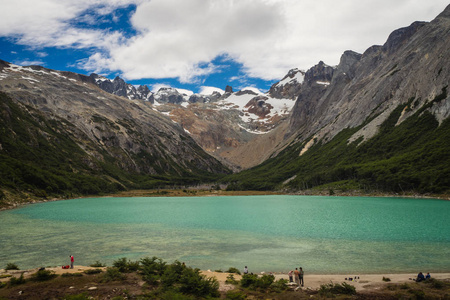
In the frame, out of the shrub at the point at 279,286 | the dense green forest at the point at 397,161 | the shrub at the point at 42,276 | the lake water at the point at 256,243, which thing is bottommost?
the lake water at the point at 256,243

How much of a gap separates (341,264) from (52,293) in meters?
29.0

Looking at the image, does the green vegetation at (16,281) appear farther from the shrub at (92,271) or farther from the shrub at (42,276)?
the shrub at (92,271)

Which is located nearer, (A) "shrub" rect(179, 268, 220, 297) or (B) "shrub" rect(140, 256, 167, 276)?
(A) "shrub" rect(179, 268, 220, 297)

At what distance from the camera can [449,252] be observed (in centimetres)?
3650

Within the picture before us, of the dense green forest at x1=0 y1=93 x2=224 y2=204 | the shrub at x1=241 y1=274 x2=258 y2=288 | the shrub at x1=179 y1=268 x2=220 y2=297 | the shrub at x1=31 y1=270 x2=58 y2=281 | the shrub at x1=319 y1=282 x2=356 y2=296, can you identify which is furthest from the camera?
the dense green forest at x1=0 y1=93 x2=224 y2=204

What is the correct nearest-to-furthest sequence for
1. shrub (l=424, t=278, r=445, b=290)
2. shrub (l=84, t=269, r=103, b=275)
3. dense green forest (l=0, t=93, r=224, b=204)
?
shrub (l=424, t=278, r=445, b=290) < shrub (l=84, t=269, r=103, b=275) < dense green forest (l=0, t=93, r=224, b=204)

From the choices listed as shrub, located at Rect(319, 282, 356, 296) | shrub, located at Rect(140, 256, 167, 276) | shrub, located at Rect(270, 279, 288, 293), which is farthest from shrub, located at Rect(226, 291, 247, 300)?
shrub, located at Rect(140, 256, 167, 276)

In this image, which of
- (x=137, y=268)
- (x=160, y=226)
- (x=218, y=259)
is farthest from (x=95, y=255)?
(x=160, y=226)

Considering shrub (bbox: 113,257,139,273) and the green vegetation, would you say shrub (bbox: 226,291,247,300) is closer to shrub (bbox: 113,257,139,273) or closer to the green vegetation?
shrub (bbox: 113,257,139,273)

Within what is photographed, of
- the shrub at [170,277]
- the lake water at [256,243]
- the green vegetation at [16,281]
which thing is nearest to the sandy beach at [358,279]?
the lake water at [256,243]

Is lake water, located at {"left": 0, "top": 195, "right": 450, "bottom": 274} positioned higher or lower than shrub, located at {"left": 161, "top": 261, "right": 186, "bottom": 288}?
lower

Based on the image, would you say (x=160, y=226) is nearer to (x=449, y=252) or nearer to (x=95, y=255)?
(x=95, y=255)

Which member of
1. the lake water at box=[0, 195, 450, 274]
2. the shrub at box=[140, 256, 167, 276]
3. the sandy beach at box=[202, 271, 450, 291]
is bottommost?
the lake water at box=[0, 195, 450, 274]

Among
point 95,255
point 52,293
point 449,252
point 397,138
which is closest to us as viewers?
point 52,293
